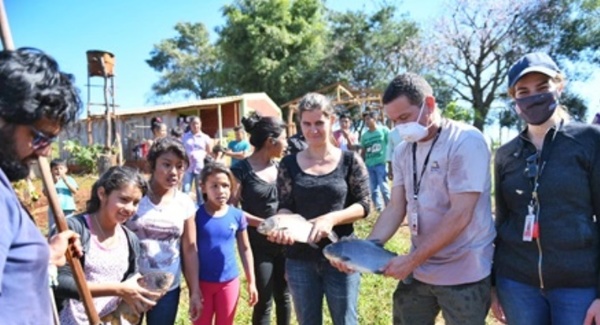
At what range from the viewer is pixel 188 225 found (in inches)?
141

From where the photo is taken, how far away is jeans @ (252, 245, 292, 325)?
420 cm

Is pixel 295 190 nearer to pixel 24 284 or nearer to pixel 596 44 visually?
pixel 24 284

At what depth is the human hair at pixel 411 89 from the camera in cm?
271

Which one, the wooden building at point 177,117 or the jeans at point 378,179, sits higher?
the wooden building at point 177,117

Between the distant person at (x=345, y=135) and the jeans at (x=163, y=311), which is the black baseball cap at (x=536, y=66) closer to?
the jeans at (x=163, y=311)

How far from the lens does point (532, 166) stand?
254 centimetres

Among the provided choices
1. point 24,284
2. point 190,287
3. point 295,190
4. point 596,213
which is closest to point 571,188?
point 596,213

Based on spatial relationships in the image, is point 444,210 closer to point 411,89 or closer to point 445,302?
point 445,302

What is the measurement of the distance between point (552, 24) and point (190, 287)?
30808mm

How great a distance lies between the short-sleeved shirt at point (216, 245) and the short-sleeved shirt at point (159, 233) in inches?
9.6

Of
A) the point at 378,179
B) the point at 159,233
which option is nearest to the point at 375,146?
the point at 378,179

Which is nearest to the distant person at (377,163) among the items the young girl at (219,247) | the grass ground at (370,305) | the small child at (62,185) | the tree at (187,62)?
the grass ground at (370,305)

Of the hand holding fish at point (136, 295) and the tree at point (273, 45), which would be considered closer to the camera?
the hand holding fish at point (136, 295)

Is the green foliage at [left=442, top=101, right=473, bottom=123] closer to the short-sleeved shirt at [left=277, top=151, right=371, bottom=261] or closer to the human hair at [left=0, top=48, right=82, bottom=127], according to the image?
the short-sleeved shirt at [left=277, top=151, right=371, bottom=261]
